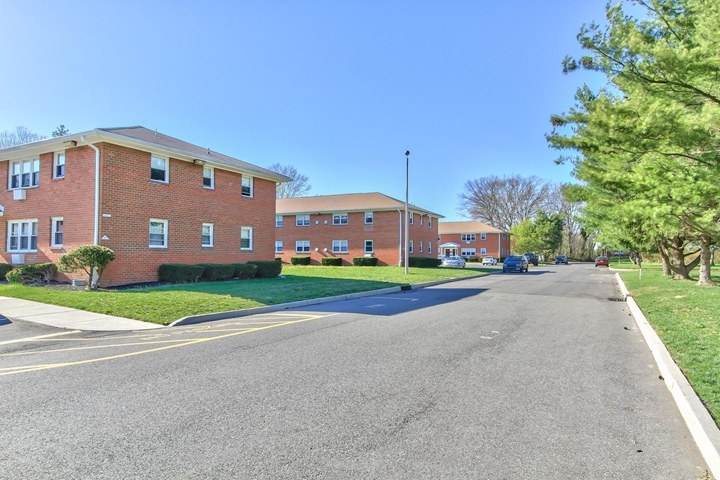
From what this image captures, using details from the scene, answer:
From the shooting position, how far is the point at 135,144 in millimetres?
17594

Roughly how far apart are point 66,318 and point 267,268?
12.7 meters

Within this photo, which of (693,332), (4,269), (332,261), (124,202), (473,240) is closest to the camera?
(693,332)

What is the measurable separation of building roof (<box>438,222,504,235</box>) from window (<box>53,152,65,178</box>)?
57.0 m

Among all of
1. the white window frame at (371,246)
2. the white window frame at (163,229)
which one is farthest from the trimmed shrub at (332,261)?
the white window frame at (163,229)

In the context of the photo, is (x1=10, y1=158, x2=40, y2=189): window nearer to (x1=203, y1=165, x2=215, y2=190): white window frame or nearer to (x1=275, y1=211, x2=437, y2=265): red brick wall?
(x1=203, y1=165, x2=215, y2=190): white window frame

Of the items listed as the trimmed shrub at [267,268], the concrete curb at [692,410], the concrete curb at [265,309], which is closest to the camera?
the concrete curb at [692,410]

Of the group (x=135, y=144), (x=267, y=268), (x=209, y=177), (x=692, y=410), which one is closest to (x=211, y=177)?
(x=209, y=177)

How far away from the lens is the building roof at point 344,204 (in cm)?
4153

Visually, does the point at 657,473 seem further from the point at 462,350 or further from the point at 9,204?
the point at 9,204

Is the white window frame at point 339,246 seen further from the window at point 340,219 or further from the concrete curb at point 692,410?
the concrete curb at point 692,410

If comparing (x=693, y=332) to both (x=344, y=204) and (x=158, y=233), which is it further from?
(x=344, y=204)

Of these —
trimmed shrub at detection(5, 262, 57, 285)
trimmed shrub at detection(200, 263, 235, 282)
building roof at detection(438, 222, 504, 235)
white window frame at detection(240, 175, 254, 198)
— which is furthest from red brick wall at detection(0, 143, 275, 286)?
building roof at detection(438, 222, 504, 235)

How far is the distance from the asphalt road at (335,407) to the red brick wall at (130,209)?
9.68 m

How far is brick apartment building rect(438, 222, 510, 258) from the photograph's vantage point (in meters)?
66.9
